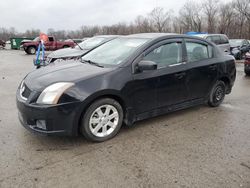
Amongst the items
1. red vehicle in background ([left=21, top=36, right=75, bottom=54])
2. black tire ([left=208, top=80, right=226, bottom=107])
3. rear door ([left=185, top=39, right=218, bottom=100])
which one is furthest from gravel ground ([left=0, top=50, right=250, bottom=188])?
red vehicle in background ([left=21, top=36, right=75, bottom=54])

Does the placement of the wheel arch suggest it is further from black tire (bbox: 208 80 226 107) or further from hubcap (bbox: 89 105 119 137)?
black tire (bbox: 208 80 226 107)

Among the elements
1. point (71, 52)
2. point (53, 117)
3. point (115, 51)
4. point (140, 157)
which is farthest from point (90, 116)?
point (71, 52)

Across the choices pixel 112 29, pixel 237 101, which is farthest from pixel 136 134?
pixel 112 29

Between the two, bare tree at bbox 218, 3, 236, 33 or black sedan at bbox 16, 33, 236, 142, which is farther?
bare tree at bbox 218, 3, 236, 33

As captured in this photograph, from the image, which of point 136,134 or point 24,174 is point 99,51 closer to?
point 136,134

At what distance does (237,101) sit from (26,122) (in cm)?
468

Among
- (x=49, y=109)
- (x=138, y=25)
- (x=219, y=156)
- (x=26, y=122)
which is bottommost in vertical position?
(x=219, y=156)

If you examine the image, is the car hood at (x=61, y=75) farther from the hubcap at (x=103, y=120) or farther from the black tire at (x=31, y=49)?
the black tire at (x=31, y=49)

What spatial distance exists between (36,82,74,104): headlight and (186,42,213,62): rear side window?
235cm

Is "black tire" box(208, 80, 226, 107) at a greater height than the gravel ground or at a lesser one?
greater

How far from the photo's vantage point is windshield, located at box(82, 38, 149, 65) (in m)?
3.76

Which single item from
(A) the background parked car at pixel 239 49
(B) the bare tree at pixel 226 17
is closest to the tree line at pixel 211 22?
(B) the bare tree at pixel 226 17

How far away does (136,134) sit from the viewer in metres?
3.70

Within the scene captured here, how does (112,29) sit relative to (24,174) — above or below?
above
